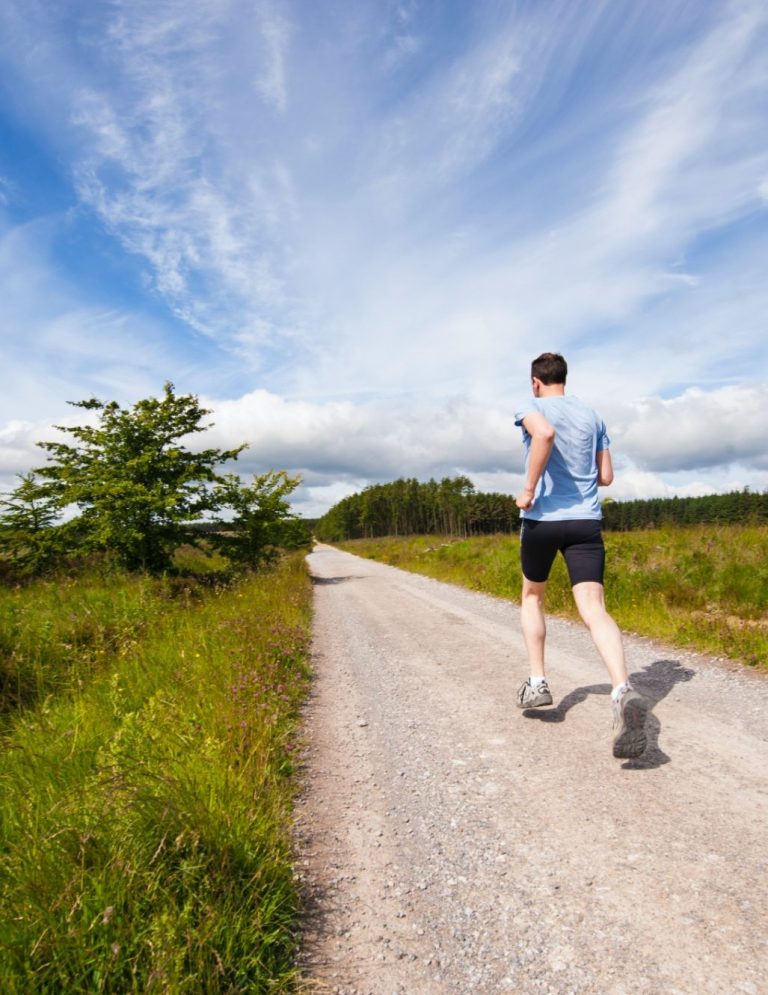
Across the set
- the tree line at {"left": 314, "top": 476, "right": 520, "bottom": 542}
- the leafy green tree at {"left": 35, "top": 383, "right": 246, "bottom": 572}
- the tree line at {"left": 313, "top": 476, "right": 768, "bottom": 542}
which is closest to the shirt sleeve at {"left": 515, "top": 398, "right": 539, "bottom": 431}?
the leafy green tree at {"left": 35, "top": 383, "right": 246, "bottom": 572}

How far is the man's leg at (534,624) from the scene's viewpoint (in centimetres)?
394

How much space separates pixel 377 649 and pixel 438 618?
233cm

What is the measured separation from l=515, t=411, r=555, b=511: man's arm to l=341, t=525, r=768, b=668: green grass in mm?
3312

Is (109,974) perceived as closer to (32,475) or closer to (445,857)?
(445,857)

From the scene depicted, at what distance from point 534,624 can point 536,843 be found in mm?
1703

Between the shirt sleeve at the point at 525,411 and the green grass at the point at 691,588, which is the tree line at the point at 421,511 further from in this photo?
the shirt sleeve at the point at 525,411

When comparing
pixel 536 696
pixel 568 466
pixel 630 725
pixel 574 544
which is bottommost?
pixel 536 696

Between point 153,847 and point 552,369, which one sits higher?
point 552,369

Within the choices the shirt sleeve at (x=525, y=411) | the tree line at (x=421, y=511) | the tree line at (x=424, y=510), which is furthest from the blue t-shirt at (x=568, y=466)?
the tree line at (x=421, y=511)

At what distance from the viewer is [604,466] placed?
12.7 ft

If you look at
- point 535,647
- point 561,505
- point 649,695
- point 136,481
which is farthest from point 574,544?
point 136,481

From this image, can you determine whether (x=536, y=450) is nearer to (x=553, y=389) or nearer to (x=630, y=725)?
(x=553, y=389)

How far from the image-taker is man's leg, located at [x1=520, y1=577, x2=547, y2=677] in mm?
3938

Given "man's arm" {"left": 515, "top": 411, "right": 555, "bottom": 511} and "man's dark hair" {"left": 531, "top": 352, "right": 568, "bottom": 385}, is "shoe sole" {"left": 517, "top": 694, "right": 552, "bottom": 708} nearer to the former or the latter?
"man's arm" {"left": 515, "top": 411, "right": 555, "bottom": 511}
